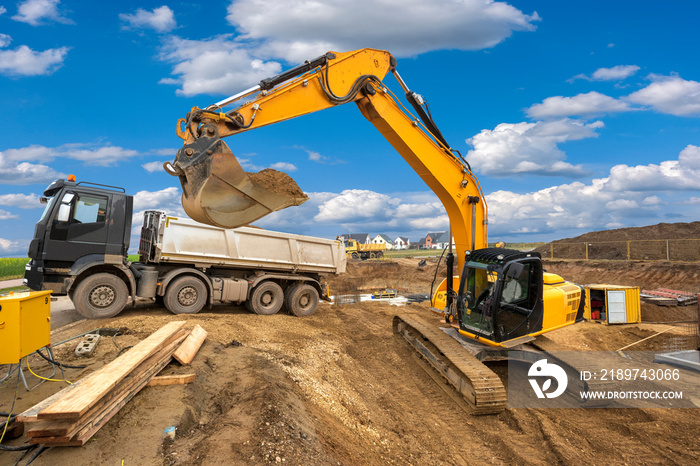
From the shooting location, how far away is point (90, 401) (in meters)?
3.64

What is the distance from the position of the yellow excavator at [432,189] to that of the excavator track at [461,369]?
17 millimetres

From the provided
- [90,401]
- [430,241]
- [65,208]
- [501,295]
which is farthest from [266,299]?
[430,241]

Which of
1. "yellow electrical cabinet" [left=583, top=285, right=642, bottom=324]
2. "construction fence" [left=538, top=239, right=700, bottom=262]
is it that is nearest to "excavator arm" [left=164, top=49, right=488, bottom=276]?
"yellow electrical cabinet" [left=583, top=285, right=642, bottom=324]

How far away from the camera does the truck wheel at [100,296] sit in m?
9.35

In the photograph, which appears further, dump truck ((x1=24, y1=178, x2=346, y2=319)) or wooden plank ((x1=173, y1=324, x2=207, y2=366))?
dump truck ((x1=24, y1=178, x2=346, y2=319))

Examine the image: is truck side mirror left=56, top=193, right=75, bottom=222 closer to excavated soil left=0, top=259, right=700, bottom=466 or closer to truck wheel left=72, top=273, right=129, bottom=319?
truck wheel left=72, top=273, right=129, bottom=319

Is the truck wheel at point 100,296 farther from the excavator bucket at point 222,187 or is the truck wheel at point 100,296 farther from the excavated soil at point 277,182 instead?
the excavated soil at point 277,182

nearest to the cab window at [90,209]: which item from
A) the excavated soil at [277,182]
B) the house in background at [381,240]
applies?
the excavated soil at [277,182]

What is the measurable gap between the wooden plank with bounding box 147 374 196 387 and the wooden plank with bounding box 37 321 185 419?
0.30 m

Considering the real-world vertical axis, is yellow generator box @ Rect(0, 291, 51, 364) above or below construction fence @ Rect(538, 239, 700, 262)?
below

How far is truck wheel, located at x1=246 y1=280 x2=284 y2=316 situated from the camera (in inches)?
450

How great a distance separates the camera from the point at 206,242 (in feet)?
35.4

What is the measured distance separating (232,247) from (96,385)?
7200mm

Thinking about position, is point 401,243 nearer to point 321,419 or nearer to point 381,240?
point 381,240
